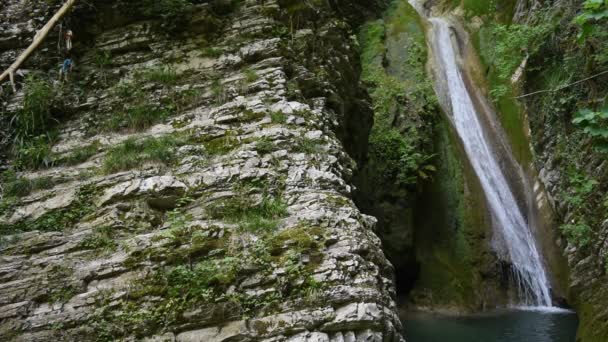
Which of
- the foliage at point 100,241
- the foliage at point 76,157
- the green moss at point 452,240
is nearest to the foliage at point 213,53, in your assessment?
the foliage at point 76,157

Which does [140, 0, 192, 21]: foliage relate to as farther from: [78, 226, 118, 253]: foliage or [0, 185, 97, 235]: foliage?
[78, 226, 118, 253]: foliage

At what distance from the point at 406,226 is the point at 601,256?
18.6 feet

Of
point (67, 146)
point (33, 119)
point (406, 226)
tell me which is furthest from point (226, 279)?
point (406, 226)

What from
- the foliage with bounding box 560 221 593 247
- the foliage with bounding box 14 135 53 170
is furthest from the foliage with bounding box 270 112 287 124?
the foliage with bounding box 560 221 593 247

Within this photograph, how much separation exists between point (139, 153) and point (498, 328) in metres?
9.24

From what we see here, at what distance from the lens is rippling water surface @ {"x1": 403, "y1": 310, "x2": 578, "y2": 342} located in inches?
415

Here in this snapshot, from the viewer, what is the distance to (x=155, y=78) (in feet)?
27.7

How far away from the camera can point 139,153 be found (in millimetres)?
7242

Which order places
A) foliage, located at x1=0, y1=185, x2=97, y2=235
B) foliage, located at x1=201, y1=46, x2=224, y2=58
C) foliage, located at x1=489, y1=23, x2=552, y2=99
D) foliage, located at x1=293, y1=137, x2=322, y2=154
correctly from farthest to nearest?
foliage, located at x1=489, y1=23, x2=552, y2=99 → foliage, located at x1=201, y1=46, x2=224, y2=58 → foliage, located at x1=293, y1=137, x2=322, y2=154 → foliage, located at x1=0, y1=185, x2=97, y2=235

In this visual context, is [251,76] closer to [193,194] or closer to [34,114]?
[193,194]

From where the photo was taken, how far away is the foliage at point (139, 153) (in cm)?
711

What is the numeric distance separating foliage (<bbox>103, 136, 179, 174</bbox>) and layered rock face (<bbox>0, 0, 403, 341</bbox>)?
2 centimetres

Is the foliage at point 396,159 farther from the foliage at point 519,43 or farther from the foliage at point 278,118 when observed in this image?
the foliage at point 278,118

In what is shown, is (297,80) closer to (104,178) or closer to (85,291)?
(104,178)
